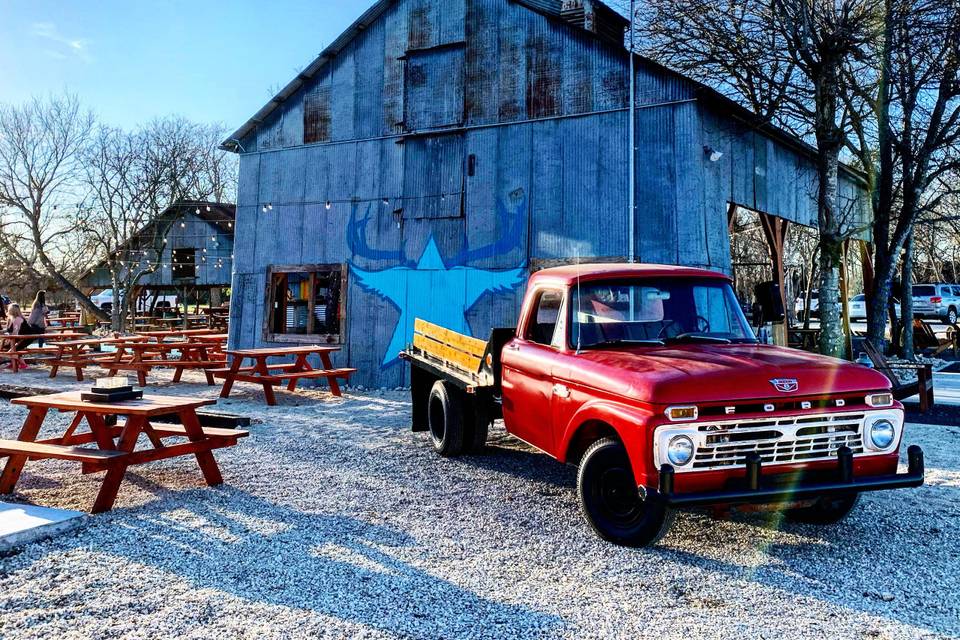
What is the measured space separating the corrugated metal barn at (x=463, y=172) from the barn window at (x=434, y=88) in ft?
0.10

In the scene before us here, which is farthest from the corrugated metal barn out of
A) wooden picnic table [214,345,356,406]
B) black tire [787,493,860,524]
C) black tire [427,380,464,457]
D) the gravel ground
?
black tire [787,493,860,524]

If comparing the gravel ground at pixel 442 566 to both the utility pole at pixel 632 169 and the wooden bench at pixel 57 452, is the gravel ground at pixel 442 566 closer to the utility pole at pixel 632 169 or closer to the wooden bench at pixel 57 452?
the wooden bench at pixel 57 452

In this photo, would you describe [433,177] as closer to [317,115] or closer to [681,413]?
[317,115]

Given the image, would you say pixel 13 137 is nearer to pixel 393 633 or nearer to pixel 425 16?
pixel 425 16

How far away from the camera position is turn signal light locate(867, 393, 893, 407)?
436 cm

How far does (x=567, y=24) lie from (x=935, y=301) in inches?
1118

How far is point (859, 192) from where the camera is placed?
67.3ft

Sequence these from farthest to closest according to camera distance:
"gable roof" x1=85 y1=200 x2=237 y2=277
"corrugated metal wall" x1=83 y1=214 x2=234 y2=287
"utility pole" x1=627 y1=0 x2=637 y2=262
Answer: "corrugated metal wall" x1=83 y1=214 x2=234 y2=287
"gable roof" x1=85 y1=200 x2=237 y2=277
"utility pole" x1=627 y1=0 x2=637 y2=262

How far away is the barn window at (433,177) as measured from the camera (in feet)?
43.1

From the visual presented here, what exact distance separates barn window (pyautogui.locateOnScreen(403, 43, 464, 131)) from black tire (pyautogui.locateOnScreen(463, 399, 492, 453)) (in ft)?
24.3

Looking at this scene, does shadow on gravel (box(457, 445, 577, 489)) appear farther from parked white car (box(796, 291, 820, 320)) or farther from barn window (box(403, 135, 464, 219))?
parked white car (box(796, 291, 820, 320))

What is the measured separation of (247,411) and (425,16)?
26.4ft

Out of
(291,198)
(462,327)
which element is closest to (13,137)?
(291,198)

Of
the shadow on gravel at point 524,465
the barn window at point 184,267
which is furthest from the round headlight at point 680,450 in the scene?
the barn window at point 184,267
